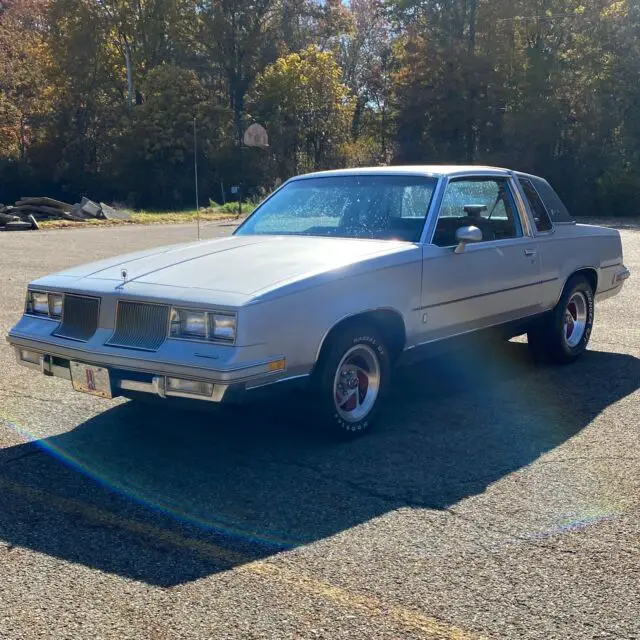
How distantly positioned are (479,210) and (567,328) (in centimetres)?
181

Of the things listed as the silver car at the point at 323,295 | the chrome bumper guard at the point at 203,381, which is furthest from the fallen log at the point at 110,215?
the chrome bumper guard at the point at 203,381

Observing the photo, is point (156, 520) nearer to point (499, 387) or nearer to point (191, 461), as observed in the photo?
point (191, 461)

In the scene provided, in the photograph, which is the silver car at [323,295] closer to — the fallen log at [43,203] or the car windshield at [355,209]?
the car windshield at [355,209]

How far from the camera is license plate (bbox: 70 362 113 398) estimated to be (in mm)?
4551

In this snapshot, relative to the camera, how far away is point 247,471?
4559mm

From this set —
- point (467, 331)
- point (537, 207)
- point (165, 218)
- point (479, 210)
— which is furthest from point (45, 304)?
point (165, 218)

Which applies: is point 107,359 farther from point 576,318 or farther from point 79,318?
point 576,318

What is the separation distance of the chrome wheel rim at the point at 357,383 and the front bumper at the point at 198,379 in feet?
1.39

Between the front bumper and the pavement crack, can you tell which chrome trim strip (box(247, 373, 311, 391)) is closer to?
the front bumper

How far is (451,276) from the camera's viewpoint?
18.5 ft

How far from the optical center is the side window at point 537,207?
6.77m

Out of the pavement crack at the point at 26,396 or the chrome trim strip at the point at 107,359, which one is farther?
the pavement crack at the point at 26,396

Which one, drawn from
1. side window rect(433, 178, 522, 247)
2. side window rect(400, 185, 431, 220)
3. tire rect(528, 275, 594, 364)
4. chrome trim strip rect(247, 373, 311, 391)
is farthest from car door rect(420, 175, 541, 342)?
chrome trim strip rect(247, 373, 311, 391)

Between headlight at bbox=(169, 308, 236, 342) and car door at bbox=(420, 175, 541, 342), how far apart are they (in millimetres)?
1585
